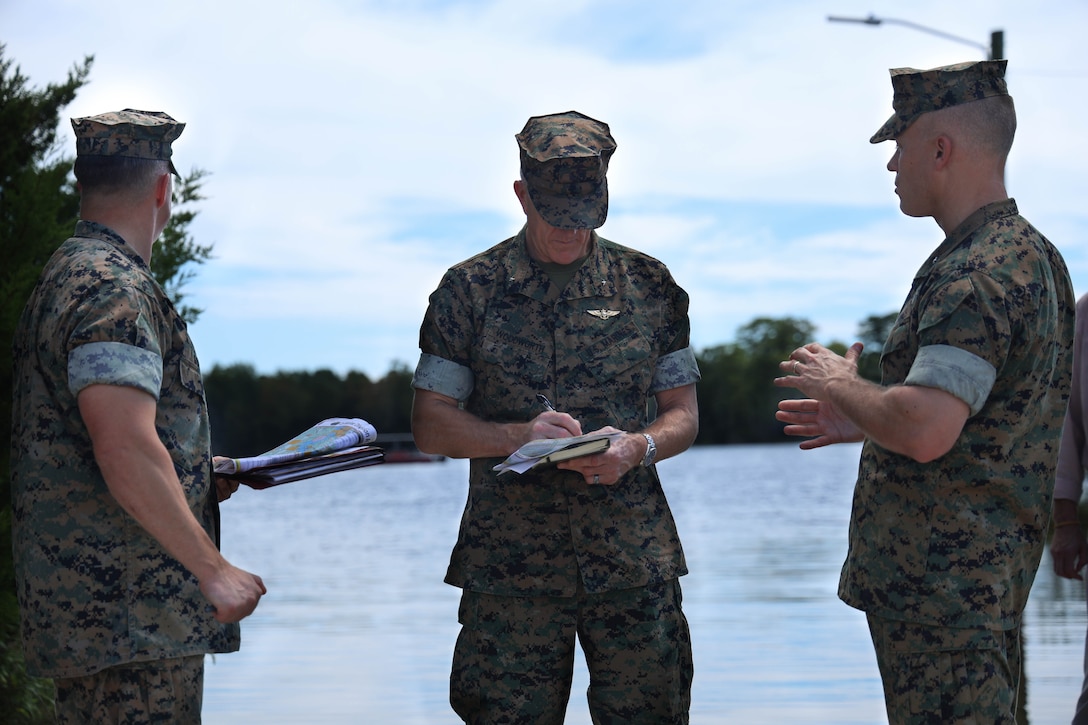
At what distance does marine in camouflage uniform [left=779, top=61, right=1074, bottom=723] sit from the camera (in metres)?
3.34

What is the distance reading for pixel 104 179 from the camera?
11.3 feet

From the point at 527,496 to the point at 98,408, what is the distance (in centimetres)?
160

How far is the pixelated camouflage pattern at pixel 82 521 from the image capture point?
321 cm

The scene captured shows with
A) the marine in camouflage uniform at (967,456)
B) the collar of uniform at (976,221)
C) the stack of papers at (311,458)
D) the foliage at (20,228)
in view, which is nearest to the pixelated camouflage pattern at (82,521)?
the stack of papers at (311,458)

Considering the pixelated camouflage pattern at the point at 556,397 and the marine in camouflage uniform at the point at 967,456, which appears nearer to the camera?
the marine in camouflage uniform at the point at 967,456

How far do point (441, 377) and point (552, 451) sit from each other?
2.15ft

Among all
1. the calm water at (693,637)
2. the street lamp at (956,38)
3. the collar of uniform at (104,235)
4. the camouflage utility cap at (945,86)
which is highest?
the street lamp at (956,38)

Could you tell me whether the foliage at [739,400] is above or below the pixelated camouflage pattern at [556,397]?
above

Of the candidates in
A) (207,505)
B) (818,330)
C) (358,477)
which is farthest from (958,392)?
(818,330)

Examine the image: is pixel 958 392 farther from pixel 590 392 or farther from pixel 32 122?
pixel 32 122

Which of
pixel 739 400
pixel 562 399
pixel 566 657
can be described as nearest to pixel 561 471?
pixel 562 399

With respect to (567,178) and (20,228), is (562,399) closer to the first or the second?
(567,178)

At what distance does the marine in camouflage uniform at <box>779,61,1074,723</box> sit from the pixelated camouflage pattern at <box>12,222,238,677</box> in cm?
183

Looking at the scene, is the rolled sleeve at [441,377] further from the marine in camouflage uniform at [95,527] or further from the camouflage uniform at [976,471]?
the camouflage uniform at [976,471]
